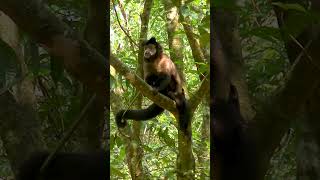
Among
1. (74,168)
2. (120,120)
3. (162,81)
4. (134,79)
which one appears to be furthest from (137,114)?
(74,168)

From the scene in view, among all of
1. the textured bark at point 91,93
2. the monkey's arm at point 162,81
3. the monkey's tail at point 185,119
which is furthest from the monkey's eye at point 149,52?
the textured bark at point 91,93

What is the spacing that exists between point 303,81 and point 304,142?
12 cm

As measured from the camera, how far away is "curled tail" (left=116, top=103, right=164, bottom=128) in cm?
170

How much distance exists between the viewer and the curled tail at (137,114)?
170 cm

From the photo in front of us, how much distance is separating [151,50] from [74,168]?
155 cm

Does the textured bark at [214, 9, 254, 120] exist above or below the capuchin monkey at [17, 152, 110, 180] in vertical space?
above

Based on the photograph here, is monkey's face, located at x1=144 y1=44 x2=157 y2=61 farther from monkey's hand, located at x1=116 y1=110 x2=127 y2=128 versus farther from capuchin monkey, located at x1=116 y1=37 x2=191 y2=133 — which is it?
monkey's hand, located at x1=116 y1=110 x2=127 y2=128

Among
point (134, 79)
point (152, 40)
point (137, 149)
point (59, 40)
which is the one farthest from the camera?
point (152, 40)

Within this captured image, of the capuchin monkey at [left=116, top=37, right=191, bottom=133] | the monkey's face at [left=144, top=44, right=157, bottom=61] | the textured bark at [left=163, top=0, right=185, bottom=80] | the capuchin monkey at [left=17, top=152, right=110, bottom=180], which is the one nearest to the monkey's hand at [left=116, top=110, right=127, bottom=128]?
the capuchin monkey at [left=116, top=37, right=191, bottom=133]

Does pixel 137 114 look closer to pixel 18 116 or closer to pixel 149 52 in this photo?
pixel 149 52

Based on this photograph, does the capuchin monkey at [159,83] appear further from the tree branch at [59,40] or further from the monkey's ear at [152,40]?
the tree branch at [59,40]

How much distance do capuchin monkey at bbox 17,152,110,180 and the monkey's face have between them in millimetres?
1467

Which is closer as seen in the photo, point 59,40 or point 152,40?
point 59,40

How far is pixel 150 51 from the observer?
217 centimetres
